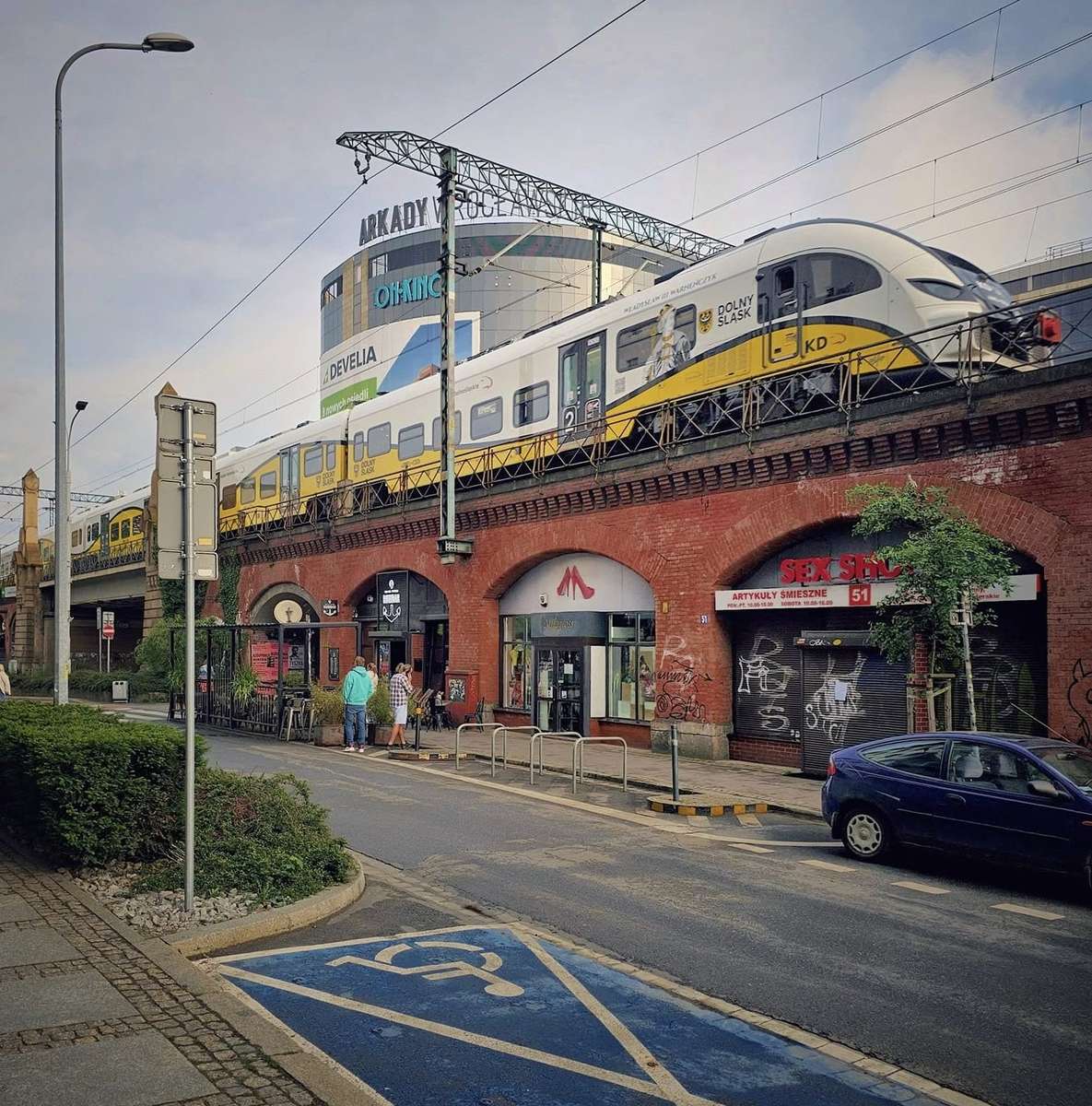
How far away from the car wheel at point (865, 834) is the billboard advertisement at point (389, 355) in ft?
230

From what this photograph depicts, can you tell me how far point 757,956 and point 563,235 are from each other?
81.8 m

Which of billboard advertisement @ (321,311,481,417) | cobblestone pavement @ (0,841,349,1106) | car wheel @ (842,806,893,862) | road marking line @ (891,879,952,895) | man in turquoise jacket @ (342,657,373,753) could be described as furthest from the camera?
billboard advertisement @ (321,311,481,417)

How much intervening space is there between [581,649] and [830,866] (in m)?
14.0

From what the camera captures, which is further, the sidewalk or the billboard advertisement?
the billboard advertisement

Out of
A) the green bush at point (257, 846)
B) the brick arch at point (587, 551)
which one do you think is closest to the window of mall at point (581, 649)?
the brick arch at point (587, 551)

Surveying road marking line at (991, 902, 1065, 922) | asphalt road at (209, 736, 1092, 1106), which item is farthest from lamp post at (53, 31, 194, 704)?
road marking line at (991, 902, 1065, 922)

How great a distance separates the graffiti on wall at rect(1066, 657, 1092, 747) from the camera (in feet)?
47.8

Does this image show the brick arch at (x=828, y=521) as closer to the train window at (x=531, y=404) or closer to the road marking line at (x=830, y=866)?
the road marking line at (x=830, y=866)

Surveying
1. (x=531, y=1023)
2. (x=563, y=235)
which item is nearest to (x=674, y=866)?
(x=531, y=1023)

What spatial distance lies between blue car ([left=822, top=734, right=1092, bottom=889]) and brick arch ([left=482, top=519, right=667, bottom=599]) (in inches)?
431

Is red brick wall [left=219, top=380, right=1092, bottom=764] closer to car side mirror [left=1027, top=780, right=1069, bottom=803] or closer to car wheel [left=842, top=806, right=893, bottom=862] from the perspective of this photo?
car wheel [left=842, top=806, right=893, bottom=862]

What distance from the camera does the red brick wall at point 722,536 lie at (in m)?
15.0

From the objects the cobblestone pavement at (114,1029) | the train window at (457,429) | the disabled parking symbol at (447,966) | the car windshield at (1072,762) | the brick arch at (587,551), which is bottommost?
the disabled parking symbol at (447,966)

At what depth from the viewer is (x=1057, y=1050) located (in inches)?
230
